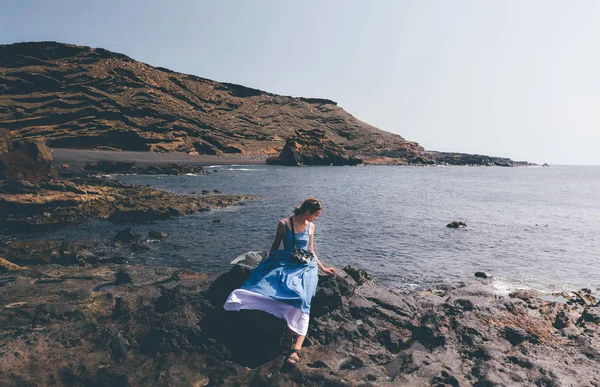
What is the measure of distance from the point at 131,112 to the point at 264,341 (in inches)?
4653

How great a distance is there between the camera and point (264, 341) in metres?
5.88

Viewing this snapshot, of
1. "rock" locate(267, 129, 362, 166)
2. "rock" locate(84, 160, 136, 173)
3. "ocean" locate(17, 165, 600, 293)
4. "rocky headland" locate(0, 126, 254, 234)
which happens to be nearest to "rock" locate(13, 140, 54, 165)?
"rocky headland" locate(0, 126, 254, 234)

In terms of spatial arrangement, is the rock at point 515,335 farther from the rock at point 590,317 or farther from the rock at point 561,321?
the rock at point 590,317

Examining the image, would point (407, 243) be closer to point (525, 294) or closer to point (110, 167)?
point (525, 294)

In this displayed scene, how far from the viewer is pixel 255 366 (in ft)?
17.8

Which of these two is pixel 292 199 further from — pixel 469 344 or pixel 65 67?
pixel 65 67

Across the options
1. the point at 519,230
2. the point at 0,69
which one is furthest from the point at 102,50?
the point at 519,230

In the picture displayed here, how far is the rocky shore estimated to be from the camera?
17.2 ft

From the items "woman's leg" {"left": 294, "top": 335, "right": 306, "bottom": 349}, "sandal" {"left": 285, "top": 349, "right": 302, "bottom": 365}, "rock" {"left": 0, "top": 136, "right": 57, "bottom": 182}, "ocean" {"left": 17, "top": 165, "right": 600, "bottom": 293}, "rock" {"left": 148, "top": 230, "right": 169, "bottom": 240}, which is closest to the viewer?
"sandal" {"left": 285, "top": 349, "right": 302, "bottom": 365}

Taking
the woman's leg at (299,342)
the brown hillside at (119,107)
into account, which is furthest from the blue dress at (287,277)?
the brown hillside at (119,107)

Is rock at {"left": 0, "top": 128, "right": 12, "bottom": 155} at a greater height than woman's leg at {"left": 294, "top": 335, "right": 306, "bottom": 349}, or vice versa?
rock at {"left": 0, "top": 128, "right": 12, "bottom": 155}

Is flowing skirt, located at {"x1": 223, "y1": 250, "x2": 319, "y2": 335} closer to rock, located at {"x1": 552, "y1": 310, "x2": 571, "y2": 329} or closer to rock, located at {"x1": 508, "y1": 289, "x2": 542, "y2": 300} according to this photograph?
rock, located at {"x1": 552, "y1": 310, "x2": 571, "y2": 329}

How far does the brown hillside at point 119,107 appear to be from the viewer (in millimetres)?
95750

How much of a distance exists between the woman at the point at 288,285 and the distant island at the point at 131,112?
98.1m
